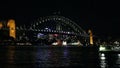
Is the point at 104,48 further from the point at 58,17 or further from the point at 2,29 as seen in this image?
the point at 58,17

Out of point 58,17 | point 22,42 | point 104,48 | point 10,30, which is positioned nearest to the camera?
point 104,48

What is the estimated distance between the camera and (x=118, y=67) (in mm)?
23234

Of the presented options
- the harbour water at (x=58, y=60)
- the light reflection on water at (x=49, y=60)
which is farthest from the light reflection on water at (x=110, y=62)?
the light reflection on water at (x=49, y=60)

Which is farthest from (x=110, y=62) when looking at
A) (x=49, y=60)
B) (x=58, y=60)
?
(x=49, y=60)

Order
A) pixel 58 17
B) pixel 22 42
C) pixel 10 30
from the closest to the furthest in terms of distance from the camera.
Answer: pixel 10 30
pixel 22 42
pixel 58 17

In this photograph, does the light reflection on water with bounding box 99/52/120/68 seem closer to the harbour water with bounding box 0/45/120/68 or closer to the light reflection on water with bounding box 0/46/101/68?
the harbour water with bounding box 0/45/120/68

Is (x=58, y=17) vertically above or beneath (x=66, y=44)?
above

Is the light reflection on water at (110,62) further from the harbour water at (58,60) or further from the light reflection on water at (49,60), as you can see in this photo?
the light reflection on water at (49,60)

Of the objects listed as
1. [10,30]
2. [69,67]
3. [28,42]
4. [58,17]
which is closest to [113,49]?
[69,67]

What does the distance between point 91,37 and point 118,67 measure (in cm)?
7883

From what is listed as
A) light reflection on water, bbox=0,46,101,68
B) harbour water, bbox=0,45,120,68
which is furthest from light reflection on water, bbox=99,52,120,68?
light reflection on water, bbox=0,46,101,68

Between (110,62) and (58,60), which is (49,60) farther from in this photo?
(110,62)

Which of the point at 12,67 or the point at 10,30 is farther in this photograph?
the point at 10,30

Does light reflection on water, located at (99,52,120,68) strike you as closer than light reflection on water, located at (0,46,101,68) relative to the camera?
Yes
